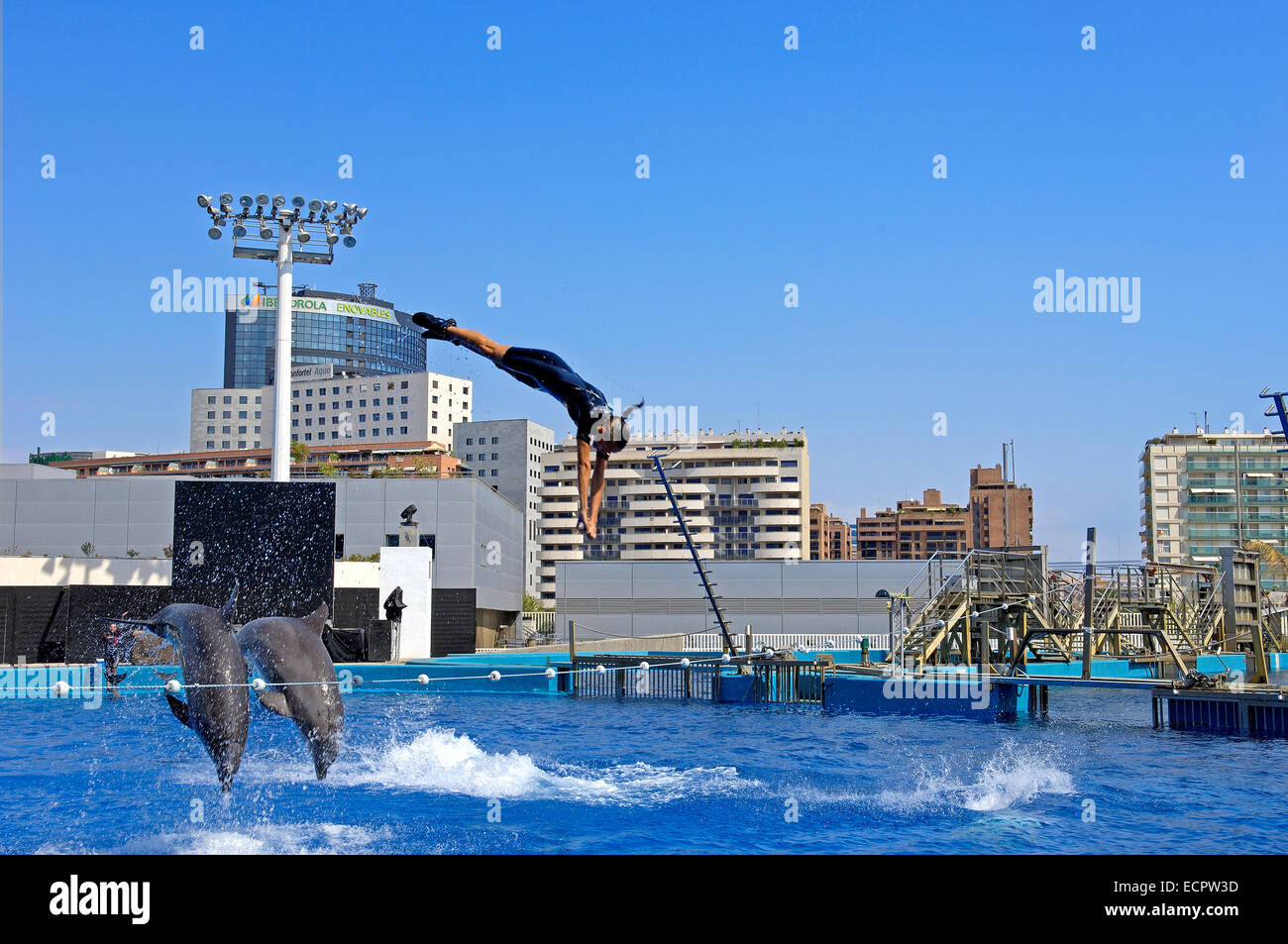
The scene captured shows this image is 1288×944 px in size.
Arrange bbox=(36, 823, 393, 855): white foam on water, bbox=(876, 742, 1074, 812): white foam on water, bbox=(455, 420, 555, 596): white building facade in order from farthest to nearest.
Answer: bbox=(455, 420, 555, 596): white building facade → bbox=(876, 742, 1074, 812): white foam on water → bbox=(36, 823, 393, 855): white foam on water

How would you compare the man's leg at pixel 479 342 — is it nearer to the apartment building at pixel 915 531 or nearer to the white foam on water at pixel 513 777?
the white foam on water at pixel 513 777

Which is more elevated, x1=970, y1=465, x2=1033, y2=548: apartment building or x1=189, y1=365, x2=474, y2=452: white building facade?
x1=189, y1=365, x2=474, y2=452: white building facade

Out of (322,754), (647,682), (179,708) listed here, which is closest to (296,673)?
(322,754)

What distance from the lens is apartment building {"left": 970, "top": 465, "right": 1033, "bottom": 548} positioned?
571 feet

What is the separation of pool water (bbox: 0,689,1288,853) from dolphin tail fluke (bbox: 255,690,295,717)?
192cm

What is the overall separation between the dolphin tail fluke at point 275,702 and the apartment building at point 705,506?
112286 mm

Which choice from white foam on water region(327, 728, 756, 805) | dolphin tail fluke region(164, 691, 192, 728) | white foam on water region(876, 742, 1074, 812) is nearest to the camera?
dolphin tail fluke region(164, 691, 192, 728)

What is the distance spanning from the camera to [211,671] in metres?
13.3

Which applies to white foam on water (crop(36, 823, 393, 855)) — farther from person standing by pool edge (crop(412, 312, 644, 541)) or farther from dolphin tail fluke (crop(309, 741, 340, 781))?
person standing by pool edge (crop(412, 312, 644, 541))

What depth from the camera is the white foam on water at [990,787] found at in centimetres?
1869

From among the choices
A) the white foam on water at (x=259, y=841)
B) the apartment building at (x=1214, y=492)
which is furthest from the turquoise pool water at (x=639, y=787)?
the apartment building at (x=1214, y=492)

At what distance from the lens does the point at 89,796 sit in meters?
18.8

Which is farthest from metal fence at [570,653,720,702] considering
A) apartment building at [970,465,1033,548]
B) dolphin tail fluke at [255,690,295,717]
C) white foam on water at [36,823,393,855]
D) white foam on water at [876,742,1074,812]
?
apartment building at [970,465,1033,548]
